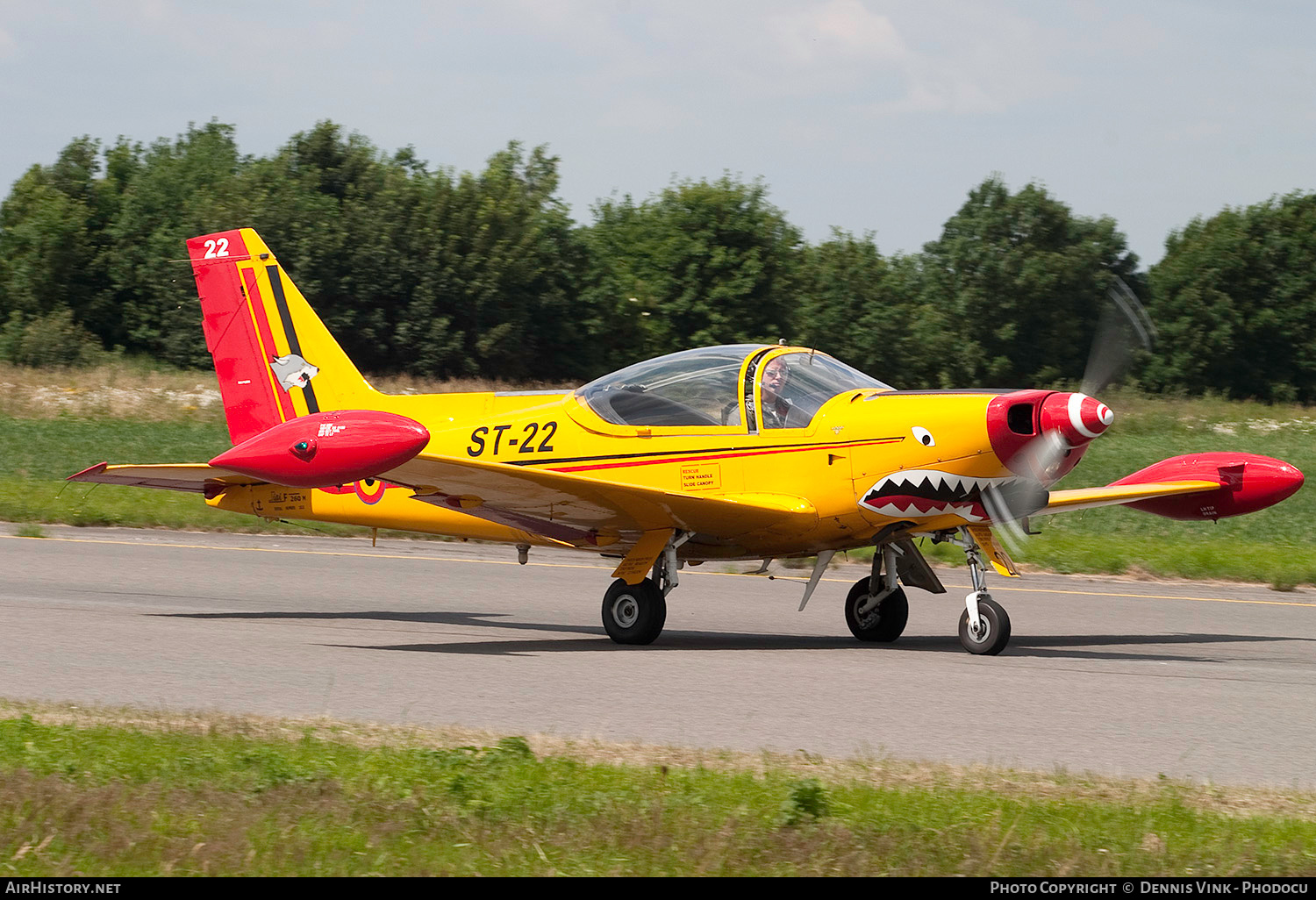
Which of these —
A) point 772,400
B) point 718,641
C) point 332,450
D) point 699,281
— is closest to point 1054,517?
point 718,641

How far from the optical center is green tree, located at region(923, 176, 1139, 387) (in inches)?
2340

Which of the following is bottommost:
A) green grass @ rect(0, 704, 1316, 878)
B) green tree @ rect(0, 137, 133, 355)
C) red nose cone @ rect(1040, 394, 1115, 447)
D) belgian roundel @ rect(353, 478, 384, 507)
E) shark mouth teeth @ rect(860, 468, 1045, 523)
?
green grass @ rect(0, 704, 1316, 878)

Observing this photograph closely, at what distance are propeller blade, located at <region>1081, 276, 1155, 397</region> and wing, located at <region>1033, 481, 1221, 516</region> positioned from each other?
129cm

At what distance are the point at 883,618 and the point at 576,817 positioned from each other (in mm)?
6696

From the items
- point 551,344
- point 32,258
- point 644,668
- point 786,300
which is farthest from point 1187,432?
point 32,258

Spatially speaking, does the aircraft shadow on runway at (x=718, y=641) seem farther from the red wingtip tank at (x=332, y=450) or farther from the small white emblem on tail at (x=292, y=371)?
the small white emblem on tail at (x=292, y=371)

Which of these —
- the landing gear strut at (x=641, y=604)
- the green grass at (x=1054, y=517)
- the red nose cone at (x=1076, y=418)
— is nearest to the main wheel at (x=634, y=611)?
the landing gear strut at (x=641, y=604)

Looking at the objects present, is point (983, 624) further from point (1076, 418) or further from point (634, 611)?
point (634, 611)

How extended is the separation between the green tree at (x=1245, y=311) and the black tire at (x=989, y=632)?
5580cm

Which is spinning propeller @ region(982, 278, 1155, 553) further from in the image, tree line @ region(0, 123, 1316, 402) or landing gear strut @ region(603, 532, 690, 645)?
tree line @ region(0, 123, 1316, 402)

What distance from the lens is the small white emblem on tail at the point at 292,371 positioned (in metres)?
12.8

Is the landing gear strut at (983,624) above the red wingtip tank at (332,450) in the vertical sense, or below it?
below

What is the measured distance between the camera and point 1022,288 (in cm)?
6116

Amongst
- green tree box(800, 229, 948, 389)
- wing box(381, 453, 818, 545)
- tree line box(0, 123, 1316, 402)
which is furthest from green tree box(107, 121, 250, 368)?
wing box(381, 453, 818, 545)
